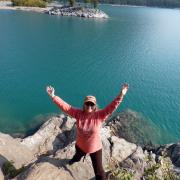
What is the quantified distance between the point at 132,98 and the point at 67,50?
30.3 meters

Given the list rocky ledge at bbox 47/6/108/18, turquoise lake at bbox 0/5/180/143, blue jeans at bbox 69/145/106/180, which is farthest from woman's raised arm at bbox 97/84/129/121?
rocky ledge at bbox 47/6/108/18

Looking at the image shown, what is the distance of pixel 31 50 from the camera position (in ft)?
207

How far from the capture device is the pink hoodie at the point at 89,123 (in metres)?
9.90

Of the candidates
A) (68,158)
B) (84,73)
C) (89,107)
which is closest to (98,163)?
(89,107)

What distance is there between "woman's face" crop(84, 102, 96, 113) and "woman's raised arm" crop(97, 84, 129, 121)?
0.81ft

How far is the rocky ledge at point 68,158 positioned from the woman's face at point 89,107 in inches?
90.3

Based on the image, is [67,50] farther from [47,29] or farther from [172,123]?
[172,123]

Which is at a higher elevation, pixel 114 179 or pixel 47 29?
pixel 114 179

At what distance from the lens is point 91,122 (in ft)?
33.0

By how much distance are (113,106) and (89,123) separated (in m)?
1.05

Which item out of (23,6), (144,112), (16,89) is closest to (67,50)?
(16,89)

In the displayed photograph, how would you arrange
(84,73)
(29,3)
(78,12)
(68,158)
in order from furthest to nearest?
(29,3), (78,12), (84,73), (68,158)

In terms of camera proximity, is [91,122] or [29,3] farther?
[29,3]

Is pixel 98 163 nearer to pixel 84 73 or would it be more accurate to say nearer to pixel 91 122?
pixel 91 122
